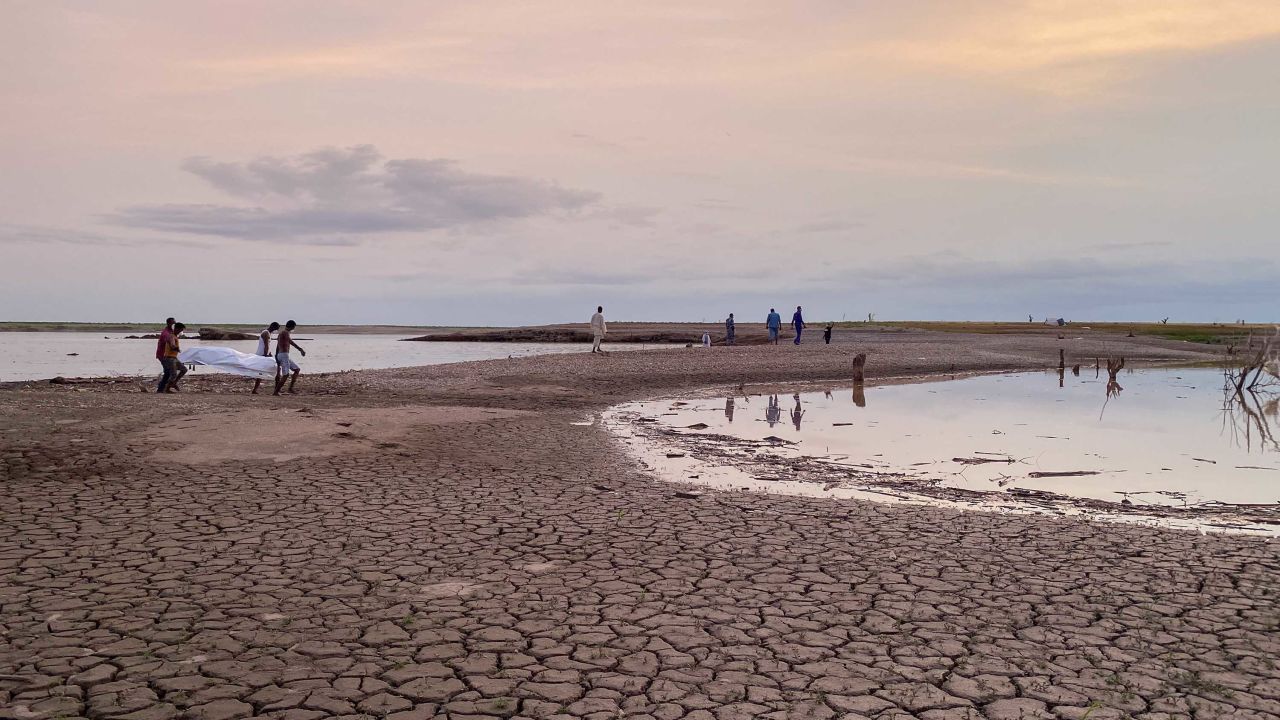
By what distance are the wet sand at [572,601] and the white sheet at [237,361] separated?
53.8 ft

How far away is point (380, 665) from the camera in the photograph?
5.34 metres

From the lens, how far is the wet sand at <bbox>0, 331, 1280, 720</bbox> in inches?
195

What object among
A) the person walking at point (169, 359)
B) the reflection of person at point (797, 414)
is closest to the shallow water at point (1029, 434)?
the reflection of person at point (797, 414)

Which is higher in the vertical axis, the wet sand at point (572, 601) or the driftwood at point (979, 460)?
the wet sand at point (572, 601)

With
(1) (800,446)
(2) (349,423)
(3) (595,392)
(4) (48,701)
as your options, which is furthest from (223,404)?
(4) (48,701)

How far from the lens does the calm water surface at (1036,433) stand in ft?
43.2

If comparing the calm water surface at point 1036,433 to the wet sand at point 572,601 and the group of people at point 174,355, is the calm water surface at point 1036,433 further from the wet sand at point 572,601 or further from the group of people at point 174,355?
the group of people at point 174,355

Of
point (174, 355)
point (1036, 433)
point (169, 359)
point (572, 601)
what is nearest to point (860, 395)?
point (1036, 433)

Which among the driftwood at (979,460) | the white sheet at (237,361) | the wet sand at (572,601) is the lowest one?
the driftwood at (979,460)

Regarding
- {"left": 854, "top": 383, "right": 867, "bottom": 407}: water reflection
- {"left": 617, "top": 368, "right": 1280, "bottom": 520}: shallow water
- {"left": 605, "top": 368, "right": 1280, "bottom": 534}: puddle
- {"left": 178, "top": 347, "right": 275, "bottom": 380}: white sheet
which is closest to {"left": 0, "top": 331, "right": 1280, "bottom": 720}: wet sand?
{"left": 605, "top": 368, "right": 1280, "bottom": 534}: puddle

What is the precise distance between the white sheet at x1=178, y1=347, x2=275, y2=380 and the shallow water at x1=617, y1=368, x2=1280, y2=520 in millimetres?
13284

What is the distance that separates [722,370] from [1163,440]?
57.2 ft

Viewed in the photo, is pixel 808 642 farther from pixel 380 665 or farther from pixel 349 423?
pixel 349 423

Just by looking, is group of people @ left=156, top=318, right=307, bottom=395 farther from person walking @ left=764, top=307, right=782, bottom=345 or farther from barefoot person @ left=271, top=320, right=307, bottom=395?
person walking @ left=764, top=307, right=782, bottom=345
